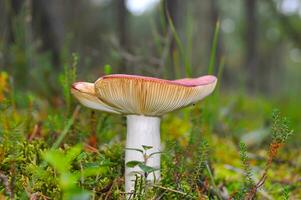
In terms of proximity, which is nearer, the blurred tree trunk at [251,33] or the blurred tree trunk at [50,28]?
the blurred tree trunk at [50,28]

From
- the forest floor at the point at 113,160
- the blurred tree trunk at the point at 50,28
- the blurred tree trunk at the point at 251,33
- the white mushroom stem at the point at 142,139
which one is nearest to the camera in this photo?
the forest floor at the point at 113,160

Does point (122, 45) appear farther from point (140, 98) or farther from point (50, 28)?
point (140, 98)

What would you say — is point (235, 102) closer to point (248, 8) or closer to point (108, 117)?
point (108, 117)

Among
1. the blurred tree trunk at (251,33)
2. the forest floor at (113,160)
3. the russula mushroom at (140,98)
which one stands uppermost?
the blurred tree trunk at (251,33)

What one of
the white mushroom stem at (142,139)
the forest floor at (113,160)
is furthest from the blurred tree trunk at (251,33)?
the white mushroom stem at (142,139)

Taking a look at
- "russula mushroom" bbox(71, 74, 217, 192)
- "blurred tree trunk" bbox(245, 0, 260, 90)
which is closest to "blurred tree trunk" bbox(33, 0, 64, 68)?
"russula mushroom" bbox(71, 74, 217, 192)

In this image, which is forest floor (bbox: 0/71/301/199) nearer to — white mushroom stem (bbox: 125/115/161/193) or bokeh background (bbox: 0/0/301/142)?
white mushroom stem (bbox: 125/115/161/193)

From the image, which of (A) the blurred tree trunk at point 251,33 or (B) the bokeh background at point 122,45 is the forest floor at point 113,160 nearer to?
(B) the bokeh background at point 122,45
